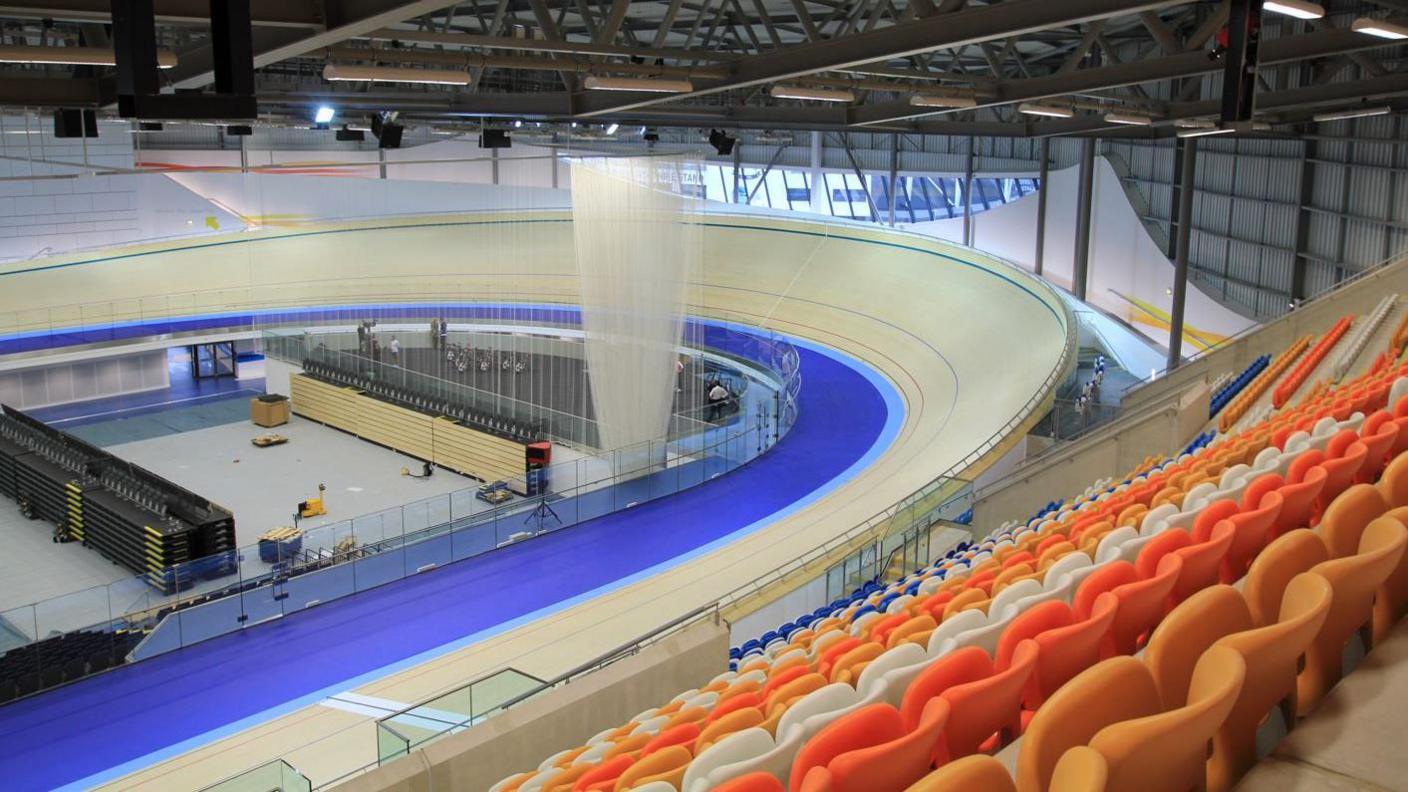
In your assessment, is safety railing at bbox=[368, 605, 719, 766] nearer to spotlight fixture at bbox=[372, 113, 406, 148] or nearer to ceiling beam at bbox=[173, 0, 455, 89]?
ceiling beam at bbox=[173, 0, 455, 89]

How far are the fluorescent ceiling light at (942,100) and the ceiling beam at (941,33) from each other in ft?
9.70

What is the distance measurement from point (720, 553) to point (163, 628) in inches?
262

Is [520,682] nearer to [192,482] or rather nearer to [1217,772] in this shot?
[1217,772]

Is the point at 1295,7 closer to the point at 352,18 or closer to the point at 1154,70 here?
the point at 1154,70

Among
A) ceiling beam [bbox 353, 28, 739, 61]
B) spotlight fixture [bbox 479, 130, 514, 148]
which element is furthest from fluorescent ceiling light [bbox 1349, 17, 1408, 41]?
spotlight fixture [bbox 479, 130, 514, 148]

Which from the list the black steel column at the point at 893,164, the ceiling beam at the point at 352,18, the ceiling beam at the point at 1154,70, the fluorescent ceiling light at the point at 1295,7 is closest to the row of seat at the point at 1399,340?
the ceiling beam at the point at 1154,70

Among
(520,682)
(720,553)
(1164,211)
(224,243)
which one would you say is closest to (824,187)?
(1164,211)

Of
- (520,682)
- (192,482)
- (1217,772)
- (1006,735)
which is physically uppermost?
(1217,772)

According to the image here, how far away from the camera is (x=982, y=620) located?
15.9ft

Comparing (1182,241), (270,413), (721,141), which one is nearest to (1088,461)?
(721,141)

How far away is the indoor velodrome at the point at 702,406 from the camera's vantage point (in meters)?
3.82

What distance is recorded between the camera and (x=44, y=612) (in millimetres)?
13133

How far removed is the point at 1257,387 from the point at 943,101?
5.51 meters

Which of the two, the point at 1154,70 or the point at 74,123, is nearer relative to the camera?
the point at 1154,70
